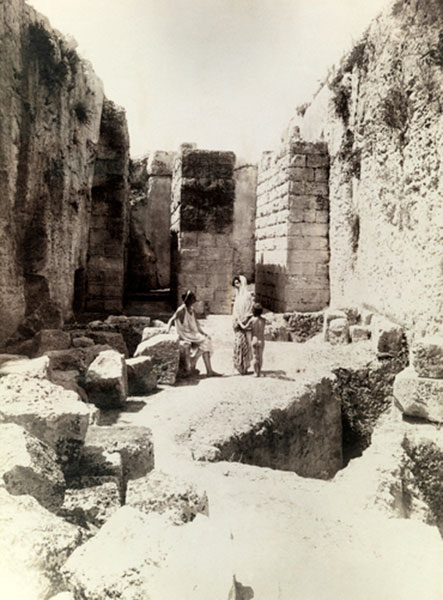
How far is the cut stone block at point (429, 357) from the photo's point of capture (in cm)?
475

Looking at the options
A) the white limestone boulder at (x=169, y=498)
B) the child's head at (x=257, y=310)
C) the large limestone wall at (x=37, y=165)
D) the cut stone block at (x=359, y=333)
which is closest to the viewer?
the white limestone boulder at (x=169, y=498)

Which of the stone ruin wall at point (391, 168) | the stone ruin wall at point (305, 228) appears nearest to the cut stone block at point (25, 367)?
the stone ruin wall at point (391, 168)

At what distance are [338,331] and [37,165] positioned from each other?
4.99 m

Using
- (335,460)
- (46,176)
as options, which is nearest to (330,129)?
(46,176)

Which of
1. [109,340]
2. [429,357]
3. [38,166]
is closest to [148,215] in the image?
[109,340]

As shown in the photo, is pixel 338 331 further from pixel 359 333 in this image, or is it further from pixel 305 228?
pixel 305 228

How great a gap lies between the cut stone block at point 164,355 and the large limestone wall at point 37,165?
1.62 metres

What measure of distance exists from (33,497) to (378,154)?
20.9 ft

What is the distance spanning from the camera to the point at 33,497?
2.72 m

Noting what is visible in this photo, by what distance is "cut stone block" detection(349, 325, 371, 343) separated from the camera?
23.5 feet

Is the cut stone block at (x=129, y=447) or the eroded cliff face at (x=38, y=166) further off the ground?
the eroded cliff face at (x=38, y=166)

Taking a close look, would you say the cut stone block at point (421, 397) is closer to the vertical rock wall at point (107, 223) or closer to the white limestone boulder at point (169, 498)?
the white limestone boulder at point (169, 498)

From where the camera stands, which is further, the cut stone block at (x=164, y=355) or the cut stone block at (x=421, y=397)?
the cut stone block at (x=164, y=355)

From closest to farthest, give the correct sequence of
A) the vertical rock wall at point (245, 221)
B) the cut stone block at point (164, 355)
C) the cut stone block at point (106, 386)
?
the cut stone block at point (106, 386), the cut stone block at point (164, 355), the vertical rock wall at point (245, 221)
